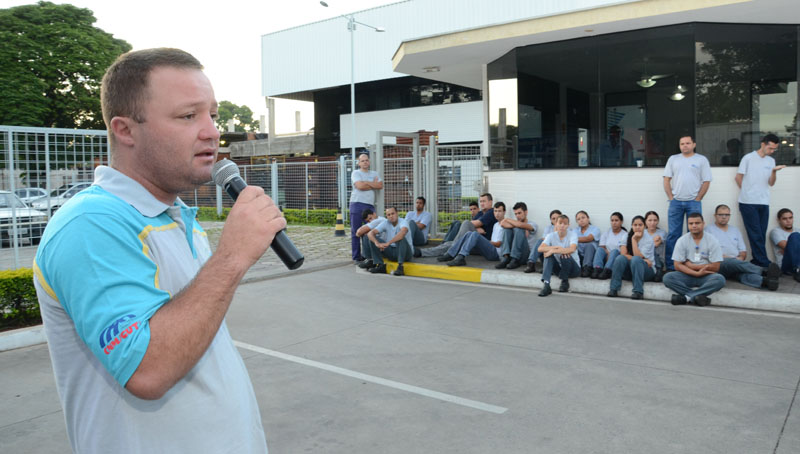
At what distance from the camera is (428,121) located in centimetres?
3200

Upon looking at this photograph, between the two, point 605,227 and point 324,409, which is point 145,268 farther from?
point 605,227

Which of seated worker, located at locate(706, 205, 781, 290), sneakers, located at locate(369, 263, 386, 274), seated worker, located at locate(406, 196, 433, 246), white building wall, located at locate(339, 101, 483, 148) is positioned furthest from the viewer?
white building wall, located at locate(339, 101, 483, 148)

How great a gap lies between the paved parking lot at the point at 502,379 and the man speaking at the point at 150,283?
2530 millimetres

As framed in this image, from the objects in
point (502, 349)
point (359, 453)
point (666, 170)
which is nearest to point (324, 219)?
point (666, 170)

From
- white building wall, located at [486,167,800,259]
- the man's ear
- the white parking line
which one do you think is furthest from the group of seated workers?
the man's ear

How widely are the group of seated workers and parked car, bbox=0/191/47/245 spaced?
16.9ft

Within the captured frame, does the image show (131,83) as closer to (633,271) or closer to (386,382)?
(386,382)

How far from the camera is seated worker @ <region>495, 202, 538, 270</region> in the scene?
989 centimetres

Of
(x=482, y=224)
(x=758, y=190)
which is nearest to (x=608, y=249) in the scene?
(x=758, y=190)

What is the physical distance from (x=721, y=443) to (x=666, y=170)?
6.34 m

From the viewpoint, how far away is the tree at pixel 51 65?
26.5 metres

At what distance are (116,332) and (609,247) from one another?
8.99 meters

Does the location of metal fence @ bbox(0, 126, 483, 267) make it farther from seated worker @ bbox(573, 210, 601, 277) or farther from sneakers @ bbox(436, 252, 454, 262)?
seated worker @ bbox(573, 210, 601, 277)

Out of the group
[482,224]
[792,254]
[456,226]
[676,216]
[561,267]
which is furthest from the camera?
[456,226]
